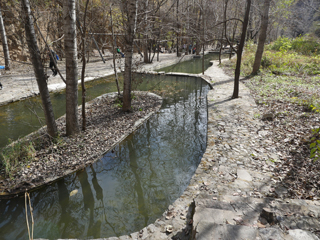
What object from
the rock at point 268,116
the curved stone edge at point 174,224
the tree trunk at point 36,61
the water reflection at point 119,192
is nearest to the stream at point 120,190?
the water reflection at point 119,192

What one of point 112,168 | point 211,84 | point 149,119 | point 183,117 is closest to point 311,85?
point 211,84

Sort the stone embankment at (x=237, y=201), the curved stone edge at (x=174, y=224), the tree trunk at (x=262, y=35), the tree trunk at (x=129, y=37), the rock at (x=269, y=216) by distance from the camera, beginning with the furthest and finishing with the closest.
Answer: the tree trunk at (x=262, y=35)
the tree trunk at (x=129, y=37)
the curved stone edge at (x=174, y=224)
the rock at (x=269, y=216)
the stone embankment at (x=237, y=201)

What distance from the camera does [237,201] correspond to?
323 centimetres

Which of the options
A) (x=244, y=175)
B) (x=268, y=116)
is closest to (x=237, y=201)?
(x=244, y=175)

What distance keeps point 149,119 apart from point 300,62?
35.2 feet

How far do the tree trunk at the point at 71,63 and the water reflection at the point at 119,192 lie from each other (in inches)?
50.8

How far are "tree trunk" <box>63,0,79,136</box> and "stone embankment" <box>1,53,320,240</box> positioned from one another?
132 inches

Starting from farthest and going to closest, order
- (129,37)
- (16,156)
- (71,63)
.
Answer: (129,37), (71,63), (16,156)

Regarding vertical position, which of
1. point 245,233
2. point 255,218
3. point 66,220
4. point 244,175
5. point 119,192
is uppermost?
point 245,233

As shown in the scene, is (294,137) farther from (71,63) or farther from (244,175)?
(71,63)

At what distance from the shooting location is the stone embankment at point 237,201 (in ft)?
7.25

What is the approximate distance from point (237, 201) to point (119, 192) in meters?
2.38

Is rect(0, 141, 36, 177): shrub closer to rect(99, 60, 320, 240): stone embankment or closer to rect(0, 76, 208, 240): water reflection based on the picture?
rect(0, 76, 208, 240): water reflection

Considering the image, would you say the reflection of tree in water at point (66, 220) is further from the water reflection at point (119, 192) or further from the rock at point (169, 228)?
the rock at point (169, 228)
